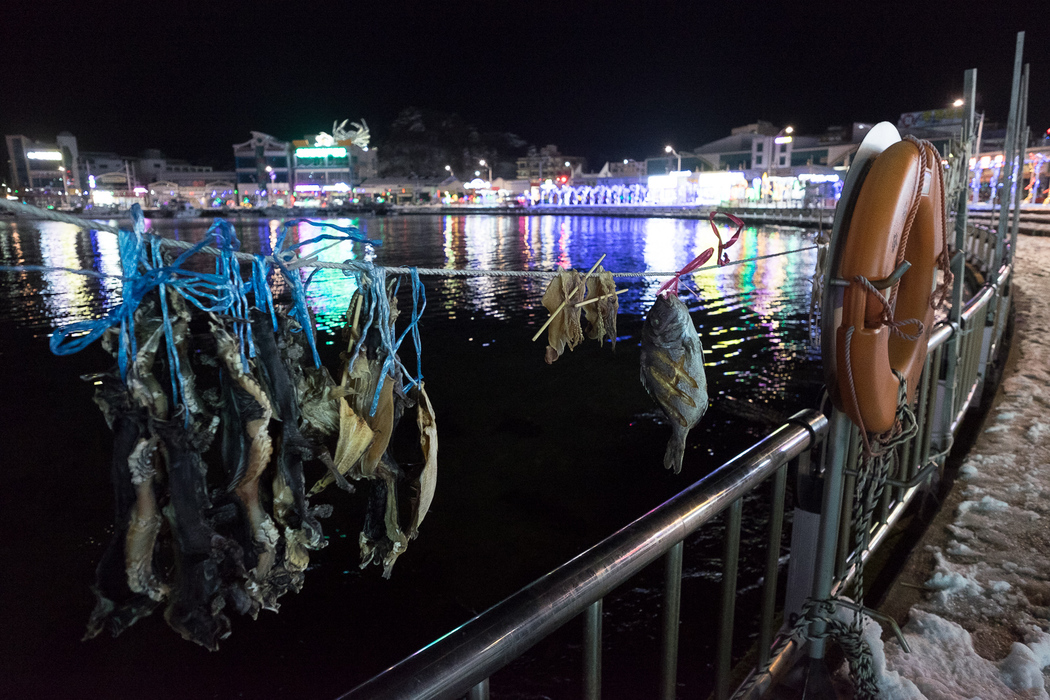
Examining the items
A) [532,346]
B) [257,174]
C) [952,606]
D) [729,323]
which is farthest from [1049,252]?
[257,174]

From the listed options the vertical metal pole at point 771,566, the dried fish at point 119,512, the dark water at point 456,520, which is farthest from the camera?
the dark water at point 456,520

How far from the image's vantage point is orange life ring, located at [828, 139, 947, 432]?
1595mm

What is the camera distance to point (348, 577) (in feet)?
15.1

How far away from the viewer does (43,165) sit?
8106 cm

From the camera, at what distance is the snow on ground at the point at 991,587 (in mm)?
2068

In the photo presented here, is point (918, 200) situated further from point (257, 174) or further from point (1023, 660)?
point (257, 174)

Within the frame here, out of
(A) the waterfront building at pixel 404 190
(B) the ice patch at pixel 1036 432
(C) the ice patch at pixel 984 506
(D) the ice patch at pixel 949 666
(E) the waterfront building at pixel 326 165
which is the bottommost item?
(D) the ice patch at pixel 949 666

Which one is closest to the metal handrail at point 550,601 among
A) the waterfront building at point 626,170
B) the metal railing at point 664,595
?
the metal railing at point 664,595

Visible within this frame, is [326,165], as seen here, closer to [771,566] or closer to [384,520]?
[384,520]

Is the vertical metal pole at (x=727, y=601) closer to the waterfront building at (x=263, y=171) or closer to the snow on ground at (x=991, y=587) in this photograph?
the snow on ground at (x=991, y=587)

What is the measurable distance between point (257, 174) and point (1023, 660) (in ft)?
305

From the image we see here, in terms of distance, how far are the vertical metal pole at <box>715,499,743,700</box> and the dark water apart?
7.35ft

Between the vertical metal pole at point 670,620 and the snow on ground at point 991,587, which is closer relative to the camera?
the vertical metal pole at point 670,620

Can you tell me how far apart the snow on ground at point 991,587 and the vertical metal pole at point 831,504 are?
368 mm
